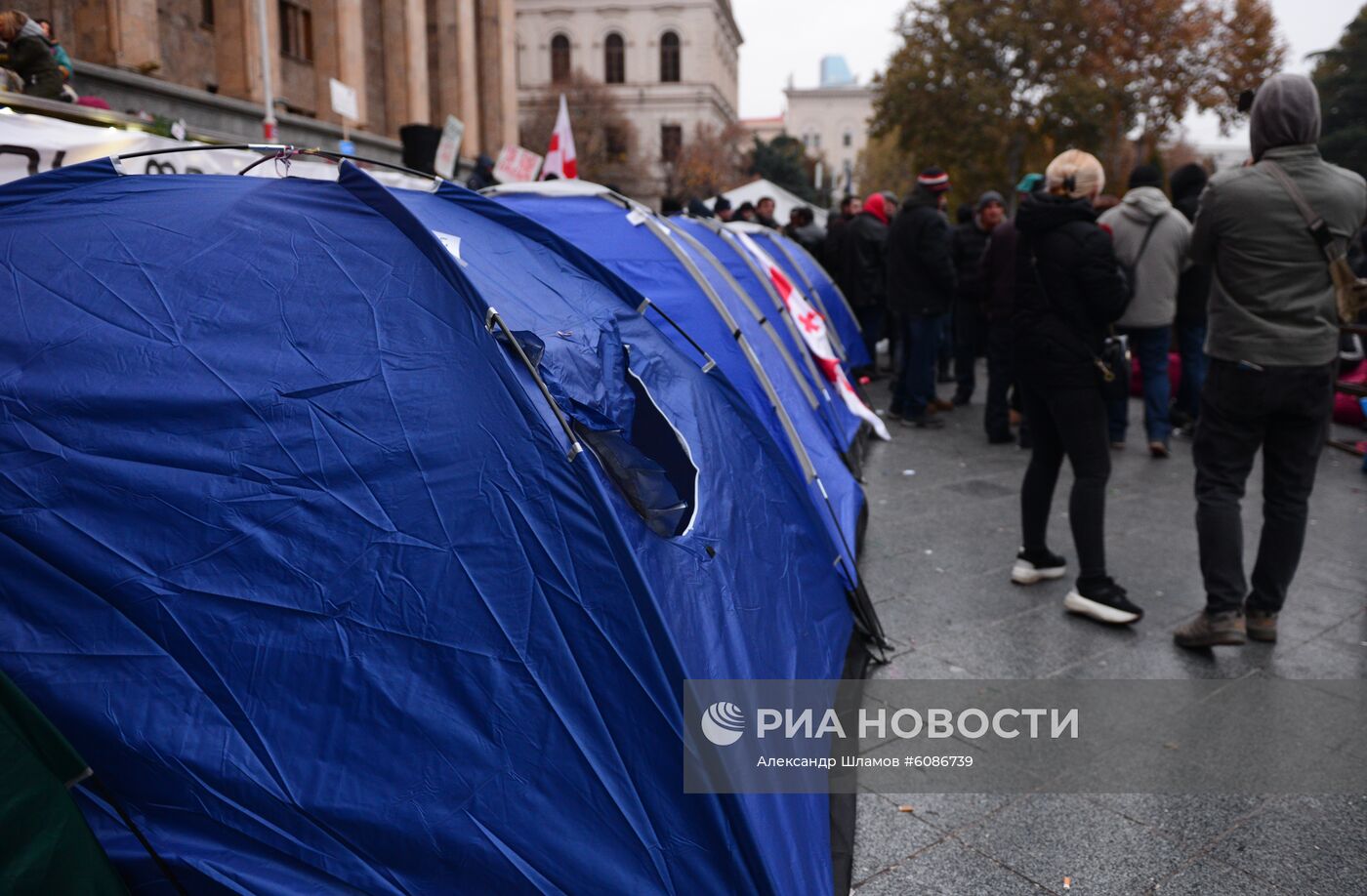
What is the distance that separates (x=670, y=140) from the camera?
58594 millimetres

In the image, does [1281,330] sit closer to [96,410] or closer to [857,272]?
[96,410]

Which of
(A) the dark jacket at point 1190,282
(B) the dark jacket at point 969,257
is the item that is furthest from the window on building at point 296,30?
(A) the dark jacket at point 1190,282

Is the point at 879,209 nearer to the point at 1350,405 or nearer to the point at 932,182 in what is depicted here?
the point at 932,182

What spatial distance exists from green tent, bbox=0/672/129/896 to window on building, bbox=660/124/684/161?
191 ft

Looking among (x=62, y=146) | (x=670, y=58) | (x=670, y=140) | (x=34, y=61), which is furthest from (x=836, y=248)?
(x=670, y=58)

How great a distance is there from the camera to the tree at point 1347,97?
125 ft

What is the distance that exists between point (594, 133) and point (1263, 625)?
4454cm

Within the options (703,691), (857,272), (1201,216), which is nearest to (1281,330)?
(1201,216)

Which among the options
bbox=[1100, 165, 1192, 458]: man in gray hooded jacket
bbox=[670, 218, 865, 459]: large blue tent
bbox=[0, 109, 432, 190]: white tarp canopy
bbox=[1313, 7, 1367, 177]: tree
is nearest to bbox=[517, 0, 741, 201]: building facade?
bbox=[1313, 7, 1367, 177]: tree

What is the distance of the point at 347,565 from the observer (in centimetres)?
217

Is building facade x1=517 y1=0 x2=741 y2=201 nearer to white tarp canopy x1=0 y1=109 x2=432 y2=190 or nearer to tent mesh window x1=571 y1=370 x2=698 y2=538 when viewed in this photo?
white tarp canopy x1=0 y1=109 x2=432 y2=190

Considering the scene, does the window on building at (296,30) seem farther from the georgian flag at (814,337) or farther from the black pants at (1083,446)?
the black pants at (1083,446)

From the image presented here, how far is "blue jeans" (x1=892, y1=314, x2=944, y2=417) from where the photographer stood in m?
8.48

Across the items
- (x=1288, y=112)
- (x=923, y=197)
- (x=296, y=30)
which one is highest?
(x=296, y=30)
